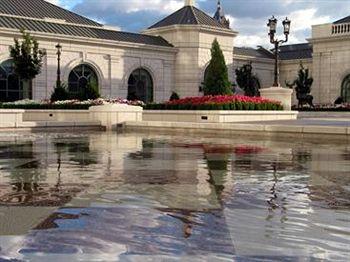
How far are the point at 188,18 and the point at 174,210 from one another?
5041 cm

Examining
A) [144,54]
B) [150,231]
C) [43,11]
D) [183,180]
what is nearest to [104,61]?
[144,54]

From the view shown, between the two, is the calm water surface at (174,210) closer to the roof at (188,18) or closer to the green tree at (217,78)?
the green tree at (217,78)

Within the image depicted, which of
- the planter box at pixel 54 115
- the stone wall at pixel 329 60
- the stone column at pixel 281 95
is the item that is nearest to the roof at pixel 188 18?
the stone wall at pixel 329 60

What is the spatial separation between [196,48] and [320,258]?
164 ft

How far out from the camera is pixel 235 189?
746cm

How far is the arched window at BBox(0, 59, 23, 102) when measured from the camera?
44450mm

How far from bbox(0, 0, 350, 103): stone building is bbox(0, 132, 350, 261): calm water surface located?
119 feet

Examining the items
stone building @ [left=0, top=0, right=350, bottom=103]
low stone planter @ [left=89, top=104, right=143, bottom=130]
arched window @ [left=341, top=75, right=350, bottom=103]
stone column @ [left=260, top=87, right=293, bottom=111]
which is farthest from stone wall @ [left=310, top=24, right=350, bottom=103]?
low stone planter @ [left=89, top=104, right=143, bottom=130]

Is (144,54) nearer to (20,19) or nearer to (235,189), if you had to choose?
(20,19)

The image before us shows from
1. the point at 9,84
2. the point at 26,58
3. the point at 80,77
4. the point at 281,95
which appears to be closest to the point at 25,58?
the point at 26,58

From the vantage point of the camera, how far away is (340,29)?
54531mm

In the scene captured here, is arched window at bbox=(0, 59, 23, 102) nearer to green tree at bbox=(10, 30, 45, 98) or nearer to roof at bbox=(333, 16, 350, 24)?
green tree at bbox=(10, 30, 45, 98)

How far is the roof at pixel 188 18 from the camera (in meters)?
54.6

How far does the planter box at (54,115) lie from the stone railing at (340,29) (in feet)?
104
